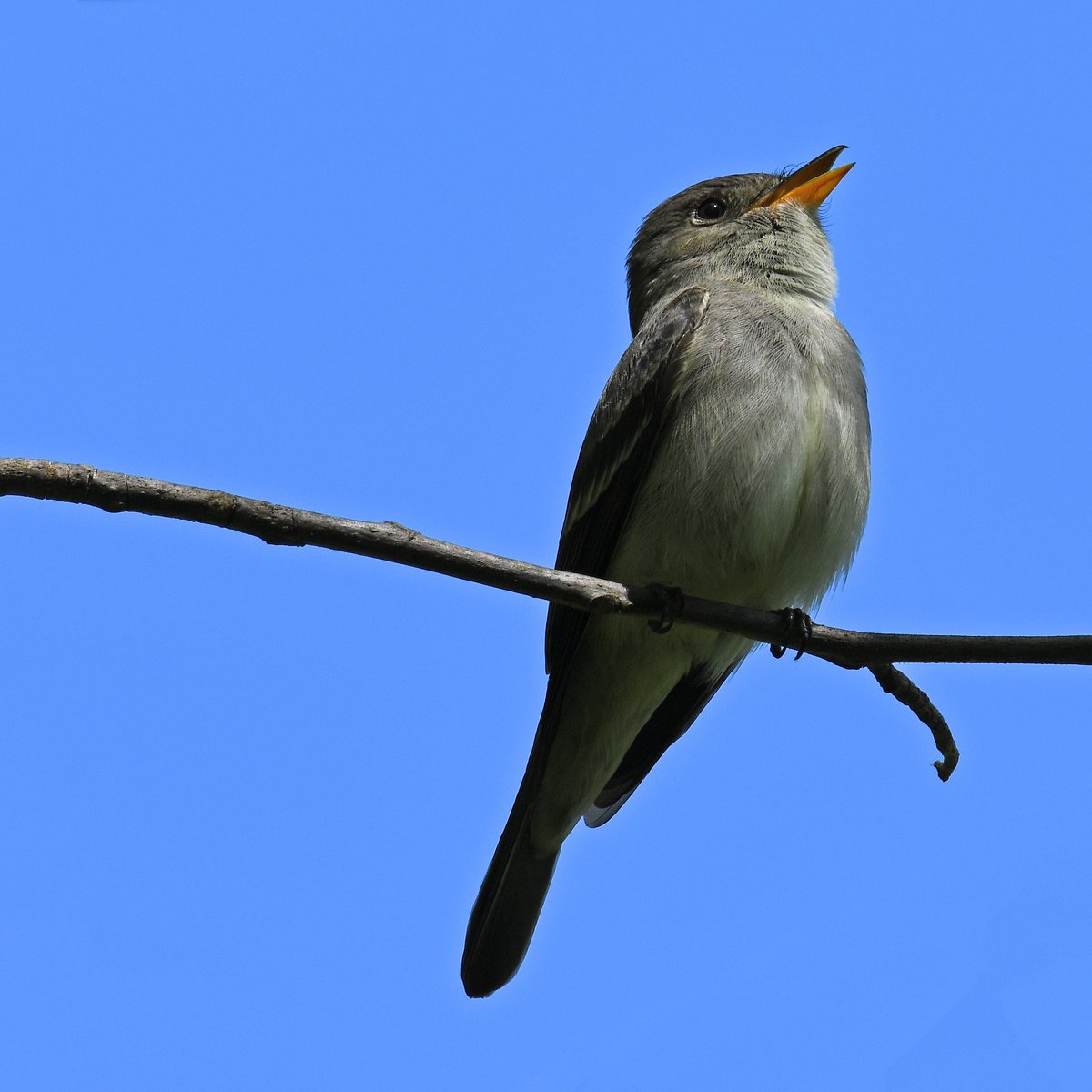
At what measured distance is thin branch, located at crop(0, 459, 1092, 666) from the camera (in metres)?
3.67

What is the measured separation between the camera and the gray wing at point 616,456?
5988mm

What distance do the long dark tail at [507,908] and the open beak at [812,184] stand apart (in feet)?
12.5

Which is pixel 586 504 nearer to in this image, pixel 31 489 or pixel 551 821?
pixel 551 821

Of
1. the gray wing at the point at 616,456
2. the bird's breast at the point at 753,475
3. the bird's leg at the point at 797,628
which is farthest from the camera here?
the gray wing at the point at 616,456

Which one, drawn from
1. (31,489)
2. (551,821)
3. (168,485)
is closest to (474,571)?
(168,485)

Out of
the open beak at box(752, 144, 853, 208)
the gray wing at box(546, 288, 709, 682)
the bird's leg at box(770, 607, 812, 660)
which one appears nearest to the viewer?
the bird's leg at box(770, 607, 812, 660)

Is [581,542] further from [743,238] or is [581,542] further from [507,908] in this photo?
[743,238]

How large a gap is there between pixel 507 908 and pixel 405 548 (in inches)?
115

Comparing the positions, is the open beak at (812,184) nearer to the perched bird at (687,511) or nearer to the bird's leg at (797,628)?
the perched bird at (687,511)

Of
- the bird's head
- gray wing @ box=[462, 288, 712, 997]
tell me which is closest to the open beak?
the bird's head

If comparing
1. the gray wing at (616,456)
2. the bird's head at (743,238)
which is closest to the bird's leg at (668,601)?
the gray wing at (616,456)

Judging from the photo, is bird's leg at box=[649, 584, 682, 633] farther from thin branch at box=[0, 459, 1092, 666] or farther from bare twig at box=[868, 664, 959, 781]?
bare twig at box=[868, 664, 959, 781]

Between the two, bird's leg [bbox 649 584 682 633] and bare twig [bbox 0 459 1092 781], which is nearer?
bare twig [bbox 0 459 1092 781]

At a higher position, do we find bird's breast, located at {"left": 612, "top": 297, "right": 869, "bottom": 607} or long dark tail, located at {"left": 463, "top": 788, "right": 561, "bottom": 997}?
bird's breast, located at {"left": 612, "top": 297, "right": 869, "bottom": 607}
